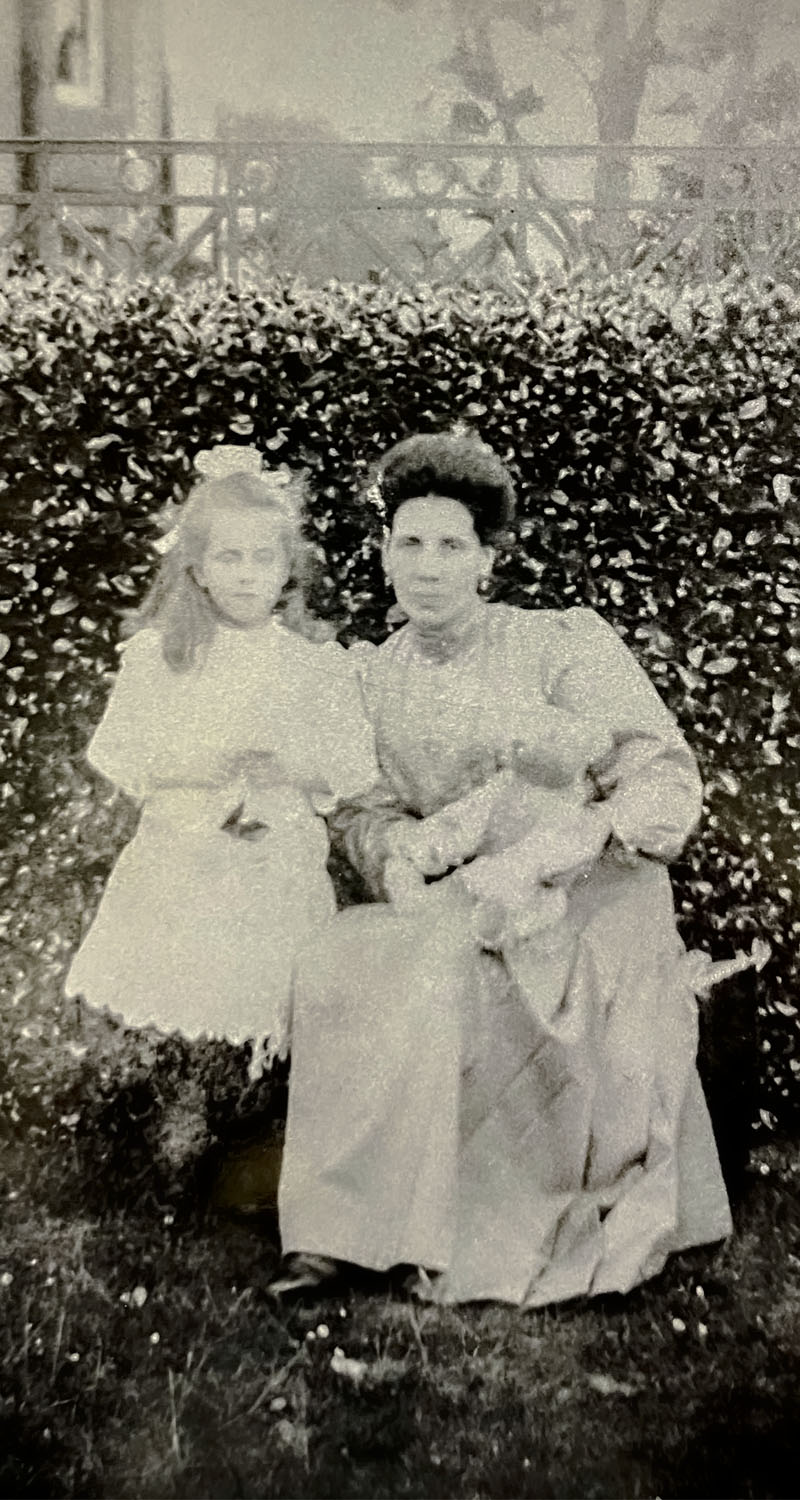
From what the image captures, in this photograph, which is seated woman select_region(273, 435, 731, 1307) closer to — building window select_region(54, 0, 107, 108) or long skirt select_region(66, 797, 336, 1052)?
A: long skirt select_region(66, 797, 336, 1052)

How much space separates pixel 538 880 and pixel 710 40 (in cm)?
154

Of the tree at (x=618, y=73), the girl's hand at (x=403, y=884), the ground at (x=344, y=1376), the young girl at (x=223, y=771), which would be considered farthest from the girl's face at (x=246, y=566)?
the ground at (x=344, y=1376)

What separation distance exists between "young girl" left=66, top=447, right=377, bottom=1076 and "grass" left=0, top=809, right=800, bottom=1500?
85 mm

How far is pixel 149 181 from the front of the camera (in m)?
1.88

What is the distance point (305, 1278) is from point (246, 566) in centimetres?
120

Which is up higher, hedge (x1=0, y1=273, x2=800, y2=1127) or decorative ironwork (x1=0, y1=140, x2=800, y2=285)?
decorative ironwork (x1=0, y1=140, x2=800, y2=285)

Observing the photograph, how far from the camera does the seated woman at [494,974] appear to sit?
67.9 inches

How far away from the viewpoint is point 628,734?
6.09ft

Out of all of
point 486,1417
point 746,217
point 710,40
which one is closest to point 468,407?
point 746,217

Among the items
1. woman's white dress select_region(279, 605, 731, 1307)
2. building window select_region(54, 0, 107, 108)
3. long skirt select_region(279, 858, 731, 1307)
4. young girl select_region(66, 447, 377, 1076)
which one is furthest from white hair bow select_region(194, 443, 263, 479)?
long skirt select_region(279, 858, 731, 1307)

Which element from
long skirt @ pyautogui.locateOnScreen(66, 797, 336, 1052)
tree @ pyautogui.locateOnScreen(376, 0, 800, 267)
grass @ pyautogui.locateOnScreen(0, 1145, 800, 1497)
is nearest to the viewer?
grass @ pyautogui.locateOnScreen(0, 1145, 800, 1497)

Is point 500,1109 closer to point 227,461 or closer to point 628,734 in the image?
point 628,734

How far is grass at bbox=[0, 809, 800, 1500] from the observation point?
5.47 ft

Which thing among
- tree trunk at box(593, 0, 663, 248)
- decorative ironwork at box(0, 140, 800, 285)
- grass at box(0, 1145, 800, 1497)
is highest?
tree trunk at box(593, 0, 663, 248)
